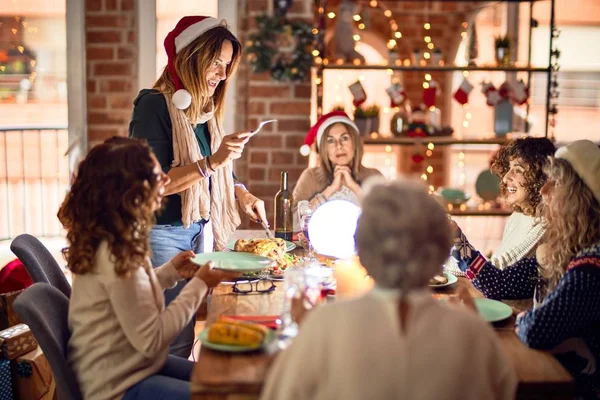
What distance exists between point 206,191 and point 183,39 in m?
0.54

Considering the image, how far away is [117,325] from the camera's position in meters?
1.71

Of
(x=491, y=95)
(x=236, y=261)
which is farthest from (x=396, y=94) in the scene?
(x=236, y=261)

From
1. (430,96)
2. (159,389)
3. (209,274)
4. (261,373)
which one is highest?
(430,96)

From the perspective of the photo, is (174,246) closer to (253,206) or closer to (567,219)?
(253,206)

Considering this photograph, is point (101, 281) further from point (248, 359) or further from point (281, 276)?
point (281, 276)

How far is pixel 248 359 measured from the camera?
1534 mm

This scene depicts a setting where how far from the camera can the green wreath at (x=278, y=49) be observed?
12.5ft

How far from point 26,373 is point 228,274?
1325 millimetres

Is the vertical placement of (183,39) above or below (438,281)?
above

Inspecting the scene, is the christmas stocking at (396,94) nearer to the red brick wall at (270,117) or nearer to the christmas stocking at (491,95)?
the christmas stocking at (491,95)

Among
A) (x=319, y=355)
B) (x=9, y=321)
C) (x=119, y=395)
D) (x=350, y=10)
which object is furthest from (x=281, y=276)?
(x=350, y=10)

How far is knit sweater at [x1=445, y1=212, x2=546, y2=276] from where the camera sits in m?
2.20

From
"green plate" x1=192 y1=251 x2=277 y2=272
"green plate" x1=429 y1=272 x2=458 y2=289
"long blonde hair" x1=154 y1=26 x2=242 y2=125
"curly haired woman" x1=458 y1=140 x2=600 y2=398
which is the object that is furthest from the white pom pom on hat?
"long blonde hair" x1=154 y1=26 x2=242 y2=125

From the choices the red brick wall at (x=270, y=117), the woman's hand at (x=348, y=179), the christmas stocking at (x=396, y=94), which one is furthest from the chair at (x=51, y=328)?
the christmas stocking at (x=396, y=94)
